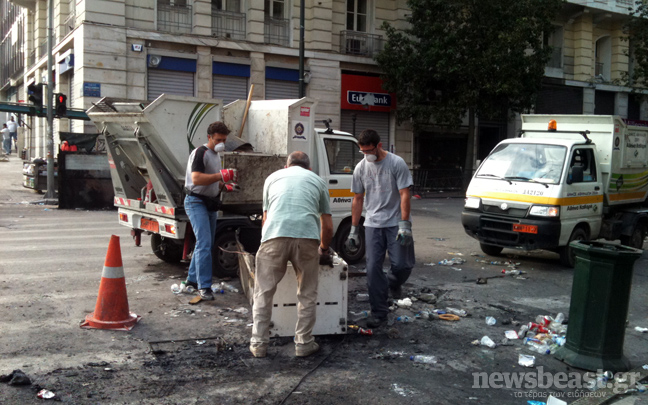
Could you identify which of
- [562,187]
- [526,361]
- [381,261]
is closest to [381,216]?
[381,261]

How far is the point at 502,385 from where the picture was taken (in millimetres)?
4680

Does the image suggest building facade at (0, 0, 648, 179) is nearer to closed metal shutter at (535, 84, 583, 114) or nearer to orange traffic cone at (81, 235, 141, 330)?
closed metal shutter at (535, 84, 583, 114)

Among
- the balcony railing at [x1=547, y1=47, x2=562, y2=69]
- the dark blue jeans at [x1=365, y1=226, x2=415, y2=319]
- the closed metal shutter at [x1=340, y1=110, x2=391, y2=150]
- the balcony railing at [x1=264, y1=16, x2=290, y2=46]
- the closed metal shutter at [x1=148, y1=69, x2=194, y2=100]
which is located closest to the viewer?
the dark blue jeans at [x1=365, y1=226, x2=415, y2=319]

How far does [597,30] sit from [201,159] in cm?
3292

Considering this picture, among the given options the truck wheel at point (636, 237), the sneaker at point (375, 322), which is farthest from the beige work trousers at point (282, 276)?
the truck wheel at point (636, 237)

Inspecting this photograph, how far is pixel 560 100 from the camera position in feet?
107

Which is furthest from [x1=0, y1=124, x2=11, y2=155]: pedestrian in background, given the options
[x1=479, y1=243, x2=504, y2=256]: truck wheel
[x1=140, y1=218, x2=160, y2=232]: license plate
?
[x1=479, y1=243, x2=504, y2=256]: truck wheel

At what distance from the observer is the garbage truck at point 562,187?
30.0 ft

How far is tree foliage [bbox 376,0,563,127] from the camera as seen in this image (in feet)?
79.9

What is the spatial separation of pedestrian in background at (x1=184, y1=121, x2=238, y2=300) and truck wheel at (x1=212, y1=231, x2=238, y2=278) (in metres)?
0.86

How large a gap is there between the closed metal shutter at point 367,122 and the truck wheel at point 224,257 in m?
18.8

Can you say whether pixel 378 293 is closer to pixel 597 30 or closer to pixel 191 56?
pixel 191 56

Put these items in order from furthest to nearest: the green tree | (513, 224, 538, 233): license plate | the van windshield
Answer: the green tree < the van windshield < (513, 224, 538, 233): license plate

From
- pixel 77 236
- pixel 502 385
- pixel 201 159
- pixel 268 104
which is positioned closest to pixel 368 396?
pixel 502 385
